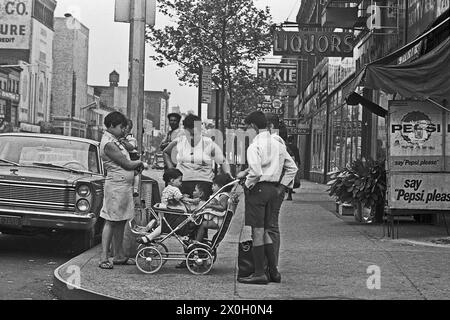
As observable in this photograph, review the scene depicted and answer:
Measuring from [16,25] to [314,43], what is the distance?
89.1 metres

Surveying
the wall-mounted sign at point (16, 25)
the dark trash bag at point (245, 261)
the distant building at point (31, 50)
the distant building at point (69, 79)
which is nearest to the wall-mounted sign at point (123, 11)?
the dark trash bag at point (245, 261)

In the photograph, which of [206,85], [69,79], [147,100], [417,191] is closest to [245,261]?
[417,191]

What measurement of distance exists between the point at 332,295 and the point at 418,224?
753 centimetres

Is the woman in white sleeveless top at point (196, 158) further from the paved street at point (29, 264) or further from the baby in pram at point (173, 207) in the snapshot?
the paved street at point (29, 264)

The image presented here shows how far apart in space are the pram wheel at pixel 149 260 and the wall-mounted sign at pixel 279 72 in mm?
26747

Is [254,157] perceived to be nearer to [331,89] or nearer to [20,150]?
[20,150]

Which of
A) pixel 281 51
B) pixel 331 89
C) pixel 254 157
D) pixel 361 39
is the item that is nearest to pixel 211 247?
pixel 254 157

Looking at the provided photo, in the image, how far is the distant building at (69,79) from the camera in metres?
117

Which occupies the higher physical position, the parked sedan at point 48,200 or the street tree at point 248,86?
the street tree at point 248,86

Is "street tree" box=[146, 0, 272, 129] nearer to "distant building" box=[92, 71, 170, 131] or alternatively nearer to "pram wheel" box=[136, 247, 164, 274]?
"pram wheel" box=[136, 247, 164, 274]

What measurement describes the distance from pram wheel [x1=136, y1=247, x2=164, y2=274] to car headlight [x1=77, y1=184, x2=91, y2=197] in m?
2.11

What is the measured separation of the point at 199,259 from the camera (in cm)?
836

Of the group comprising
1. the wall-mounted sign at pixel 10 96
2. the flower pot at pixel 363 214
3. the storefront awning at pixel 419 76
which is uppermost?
the wall-mounted sign at pixel 10 96

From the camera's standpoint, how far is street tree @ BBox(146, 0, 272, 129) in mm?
28969
